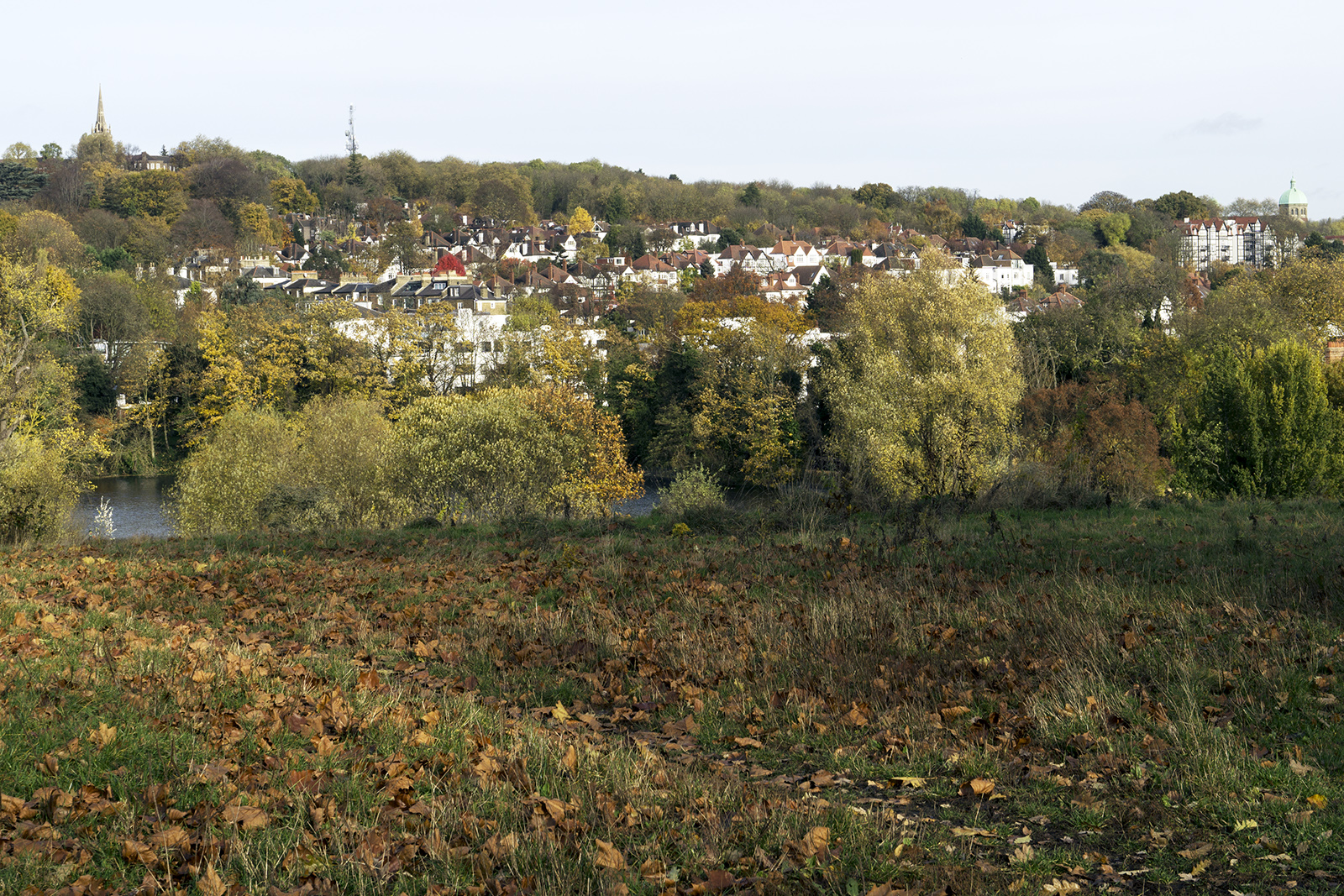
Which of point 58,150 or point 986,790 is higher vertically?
point 58,150

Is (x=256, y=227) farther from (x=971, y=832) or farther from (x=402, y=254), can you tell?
A: (x=971, y=832)

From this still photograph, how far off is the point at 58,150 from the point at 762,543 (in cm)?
19085

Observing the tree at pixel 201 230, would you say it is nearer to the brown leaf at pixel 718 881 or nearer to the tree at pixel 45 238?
the tree at pixel 45 238

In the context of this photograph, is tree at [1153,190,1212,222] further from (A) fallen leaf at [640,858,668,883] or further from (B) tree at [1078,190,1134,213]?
(A) fallen leaf at [640,858,668,883]

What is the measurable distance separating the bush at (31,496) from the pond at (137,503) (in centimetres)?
1120

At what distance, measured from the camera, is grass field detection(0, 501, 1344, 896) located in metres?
4.38

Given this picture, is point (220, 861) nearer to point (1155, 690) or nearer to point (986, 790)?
point (986, 790)

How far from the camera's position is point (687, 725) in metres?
6.99

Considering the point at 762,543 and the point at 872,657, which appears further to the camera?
the point at 762,543

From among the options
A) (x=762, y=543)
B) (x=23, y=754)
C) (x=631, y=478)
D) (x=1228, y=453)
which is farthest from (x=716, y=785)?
(x=631, y=478)

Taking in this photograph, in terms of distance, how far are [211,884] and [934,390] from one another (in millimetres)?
31124

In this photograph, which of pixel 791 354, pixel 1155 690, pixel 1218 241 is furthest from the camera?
pixel 1218 241

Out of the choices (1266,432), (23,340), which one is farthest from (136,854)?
(23,340)

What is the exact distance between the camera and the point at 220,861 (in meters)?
4.21
